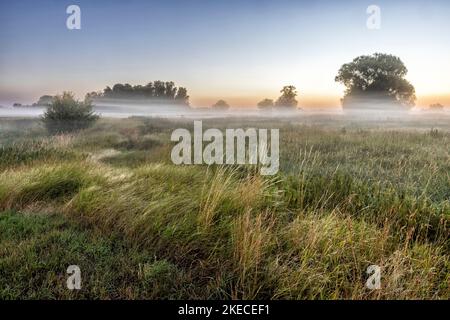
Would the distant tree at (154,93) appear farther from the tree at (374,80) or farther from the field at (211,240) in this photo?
the tree at (374,80)

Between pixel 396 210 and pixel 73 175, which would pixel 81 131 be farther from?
pixel 396 210

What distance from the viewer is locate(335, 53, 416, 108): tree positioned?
30.5 metres

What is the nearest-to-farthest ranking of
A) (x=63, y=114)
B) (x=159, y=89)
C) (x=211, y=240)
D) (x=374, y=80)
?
(x=211, y=240) → (x=63, y=114) → (x=159, y=89) → (x=374, y=80)

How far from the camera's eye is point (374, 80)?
3161 centimetres

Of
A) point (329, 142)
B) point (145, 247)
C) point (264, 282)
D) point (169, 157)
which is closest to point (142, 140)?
point (169, 157)

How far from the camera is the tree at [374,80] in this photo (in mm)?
30531

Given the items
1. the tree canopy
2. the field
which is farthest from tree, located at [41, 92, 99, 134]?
the field

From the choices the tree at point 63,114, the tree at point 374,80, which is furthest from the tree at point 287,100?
the tree at point 63,114

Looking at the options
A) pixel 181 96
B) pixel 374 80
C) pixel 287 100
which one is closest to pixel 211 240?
pixel 181 96

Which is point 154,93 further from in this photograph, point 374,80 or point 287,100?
point 374,80

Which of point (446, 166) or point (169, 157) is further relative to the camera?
point (169, 157)

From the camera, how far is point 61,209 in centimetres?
438
